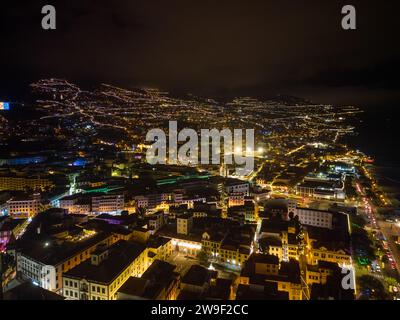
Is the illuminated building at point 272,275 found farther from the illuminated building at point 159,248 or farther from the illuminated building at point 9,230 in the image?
the illuminated building at point 9,230

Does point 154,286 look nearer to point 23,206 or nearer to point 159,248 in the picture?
point 159,248

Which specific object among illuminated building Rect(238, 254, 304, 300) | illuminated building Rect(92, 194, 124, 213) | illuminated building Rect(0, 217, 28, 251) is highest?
illuminated building Rect(92, 194, 124, 213)

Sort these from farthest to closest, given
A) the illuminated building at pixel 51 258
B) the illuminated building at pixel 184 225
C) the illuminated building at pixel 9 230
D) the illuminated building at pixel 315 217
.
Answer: the illuminated building at pixel 315 217, the illuminated building at pixel 184 225, the illuminated building at pixel 9 230, the illuminated building at pixel 51 258

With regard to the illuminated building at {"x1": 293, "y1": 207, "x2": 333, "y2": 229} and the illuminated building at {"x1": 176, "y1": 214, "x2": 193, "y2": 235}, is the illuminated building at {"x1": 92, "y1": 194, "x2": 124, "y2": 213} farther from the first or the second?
the illuminated building at {"x1": 293, "y1": 207, "x2": 333, "y2": 229}

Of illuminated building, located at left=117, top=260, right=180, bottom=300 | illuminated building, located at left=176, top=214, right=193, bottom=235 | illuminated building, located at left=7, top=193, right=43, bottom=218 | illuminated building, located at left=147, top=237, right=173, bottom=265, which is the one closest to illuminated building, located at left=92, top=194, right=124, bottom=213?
illuminated building, located at left=7, top=193, right=43, bottom=218

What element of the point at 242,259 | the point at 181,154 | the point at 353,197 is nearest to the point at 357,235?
the point at 242,259

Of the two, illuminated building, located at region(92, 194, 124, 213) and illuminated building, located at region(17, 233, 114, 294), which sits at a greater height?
illuminated building, located at region(92, 194, 124, 213)

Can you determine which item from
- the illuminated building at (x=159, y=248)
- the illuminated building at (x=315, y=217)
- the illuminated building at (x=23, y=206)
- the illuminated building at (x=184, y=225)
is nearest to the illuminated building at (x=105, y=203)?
the illuminated building at (x=23, y=206)

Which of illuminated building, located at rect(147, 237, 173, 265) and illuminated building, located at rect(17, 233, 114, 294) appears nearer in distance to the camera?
illuminated building, located at rect(17, 233, 114, 294)

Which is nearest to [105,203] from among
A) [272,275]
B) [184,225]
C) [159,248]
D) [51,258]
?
[184,225]

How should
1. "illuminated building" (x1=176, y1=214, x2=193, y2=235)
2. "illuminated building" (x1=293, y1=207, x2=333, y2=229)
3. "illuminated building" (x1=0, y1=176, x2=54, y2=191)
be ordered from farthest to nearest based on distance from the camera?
"illuminated building" (x1=0, y1=176, x2=54, y2=191), "illuminated building" (x1=293, y1=207, x2=333, y2=229), "illuminated building" (x1=176, y1=214, x2=193, y2=235)

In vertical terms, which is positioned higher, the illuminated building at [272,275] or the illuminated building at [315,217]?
the illuminated building at [315,217]

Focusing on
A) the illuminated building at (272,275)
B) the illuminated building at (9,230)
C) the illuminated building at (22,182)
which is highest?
the illuminated building at (22,182)
